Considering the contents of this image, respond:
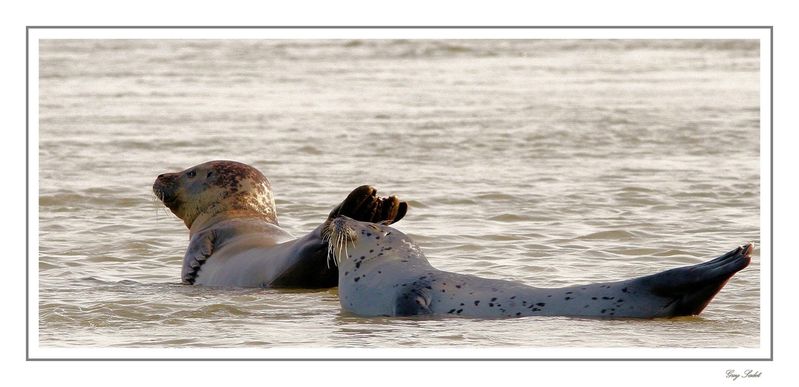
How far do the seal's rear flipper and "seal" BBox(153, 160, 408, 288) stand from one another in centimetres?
172

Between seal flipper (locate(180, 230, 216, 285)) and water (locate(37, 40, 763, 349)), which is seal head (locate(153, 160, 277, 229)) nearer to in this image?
seal flipper (locate(180, 230, 216, 285))

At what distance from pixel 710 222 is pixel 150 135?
23.6ft

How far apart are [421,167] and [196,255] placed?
516 centimetres

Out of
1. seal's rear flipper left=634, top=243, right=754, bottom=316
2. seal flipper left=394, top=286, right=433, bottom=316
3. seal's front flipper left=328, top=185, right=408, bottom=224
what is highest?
seal's front flipper left=328, top=185, right=408, bottom=224

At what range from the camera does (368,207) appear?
29.2 feet

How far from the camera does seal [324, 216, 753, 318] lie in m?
7.73

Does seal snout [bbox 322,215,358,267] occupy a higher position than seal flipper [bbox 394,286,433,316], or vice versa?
seal snout [bbox 322,215,358,267]

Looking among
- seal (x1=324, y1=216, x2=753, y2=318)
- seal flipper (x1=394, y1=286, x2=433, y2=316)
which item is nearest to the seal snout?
seal (x1=324, y1=216, x2=753, y2=318)

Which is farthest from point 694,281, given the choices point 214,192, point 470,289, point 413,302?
point 214,192
